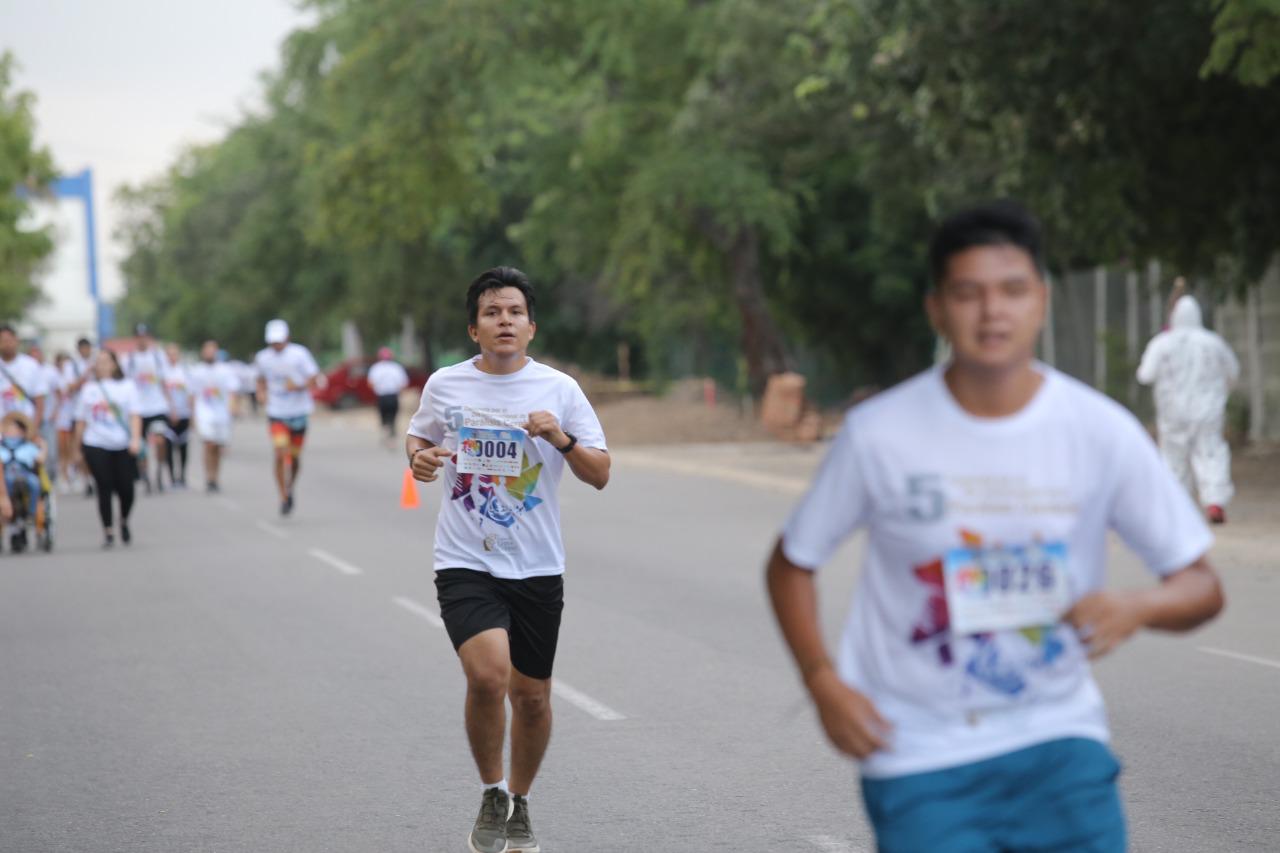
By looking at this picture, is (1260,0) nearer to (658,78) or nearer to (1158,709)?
(1158,709)

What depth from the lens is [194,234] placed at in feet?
240

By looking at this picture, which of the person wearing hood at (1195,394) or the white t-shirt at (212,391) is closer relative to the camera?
the person wearing hood at (1195,394)

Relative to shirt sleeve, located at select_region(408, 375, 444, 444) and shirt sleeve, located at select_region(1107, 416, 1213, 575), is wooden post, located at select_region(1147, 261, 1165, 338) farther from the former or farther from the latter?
shirt sleeve, located at select_region(1107, 416, 1213, 575)

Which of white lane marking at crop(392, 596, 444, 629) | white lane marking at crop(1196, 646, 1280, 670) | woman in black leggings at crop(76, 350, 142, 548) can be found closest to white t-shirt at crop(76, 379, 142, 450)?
woman in black leggings at crop(76, 350, 142, 548)

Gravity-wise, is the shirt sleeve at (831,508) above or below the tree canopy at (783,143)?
below

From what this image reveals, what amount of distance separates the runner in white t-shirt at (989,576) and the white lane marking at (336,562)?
39.4ft

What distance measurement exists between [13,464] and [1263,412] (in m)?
16.7

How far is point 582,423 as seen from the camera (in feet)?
19.8

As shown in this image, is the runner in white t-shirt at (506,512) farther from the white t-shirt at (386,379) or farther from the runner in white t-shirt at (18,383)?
the white t-shirt at (386,379)

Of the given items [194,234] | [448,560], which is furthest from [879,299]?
[194,234]

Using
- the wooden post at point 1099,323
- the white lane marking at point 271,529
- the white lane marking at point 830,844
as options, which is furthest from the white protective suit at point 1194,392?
the wooden post at point 1099,323

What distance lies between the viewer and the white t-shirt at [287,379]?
66.5 ft

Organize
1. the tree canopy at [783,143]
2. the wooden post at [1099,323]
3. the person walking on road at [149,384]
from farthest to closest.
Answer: the wooden post at [1099,323] → the person walking on road at [149,384] → the tree canopy at [783,143]

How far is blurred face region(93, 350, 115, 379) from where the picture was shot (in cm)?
1680
